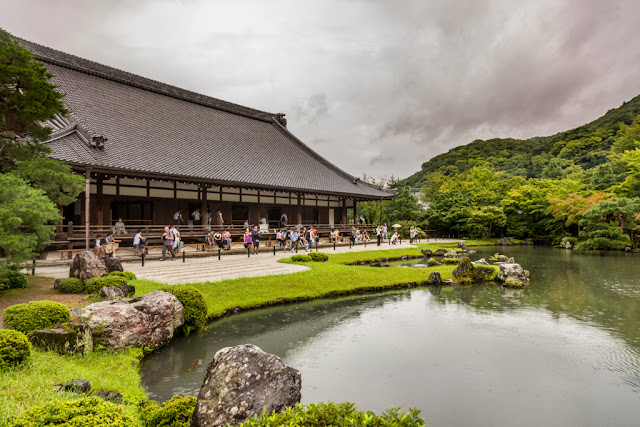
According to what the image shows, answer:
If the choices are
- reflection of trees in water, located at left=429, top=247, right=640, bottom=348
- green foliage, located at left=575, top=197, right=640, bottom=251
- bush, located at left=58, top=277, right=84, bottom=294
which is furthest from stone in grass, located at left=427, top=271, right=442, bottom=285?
green foliage, located at left=575, top=197, right=640, bottom=251

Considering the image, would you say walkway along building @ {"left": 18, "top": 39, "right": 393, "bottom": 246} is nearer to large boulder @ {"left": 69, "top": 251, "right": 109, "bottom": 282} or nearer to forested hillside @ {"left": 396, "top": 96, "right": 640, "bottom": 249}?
large boulder @ {"left": 69, "top": 251, "right": 109, "bottom": 282}

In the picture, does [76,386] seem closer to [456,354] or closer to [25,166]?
[456,354]

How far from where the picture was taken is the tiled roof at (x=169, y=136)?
57.5 feet

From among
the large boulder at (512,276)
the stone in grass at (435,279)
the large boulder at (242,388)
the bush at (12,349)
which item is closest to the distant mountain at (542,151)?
the large boulder at (512,276)

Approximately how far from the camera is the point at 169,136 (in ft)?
74.1

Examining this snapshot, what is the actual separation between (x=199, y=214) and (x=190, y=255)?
173 inches

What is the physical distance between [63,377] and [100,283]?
510 centimetres

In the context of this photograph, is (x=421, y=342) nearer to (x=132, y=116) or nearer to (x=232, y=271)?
(x=232, y=271)

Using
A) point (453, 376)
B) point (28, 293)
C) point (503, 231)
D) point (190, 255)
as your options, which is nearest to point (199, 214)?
point (190, 255)

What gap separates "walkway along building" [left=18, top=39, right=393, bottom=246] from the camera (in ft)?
56.7

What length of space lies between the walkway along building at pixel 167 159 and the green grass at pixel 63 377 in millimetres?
10784

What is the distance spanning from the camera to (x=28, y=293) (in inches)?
368

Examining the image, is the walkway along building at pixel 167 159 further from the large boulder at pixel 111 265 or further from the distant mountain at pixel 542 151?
the distant mountain at pixel 542 151

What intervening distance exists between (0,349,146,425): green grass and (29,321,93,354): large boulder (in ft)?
0.53
